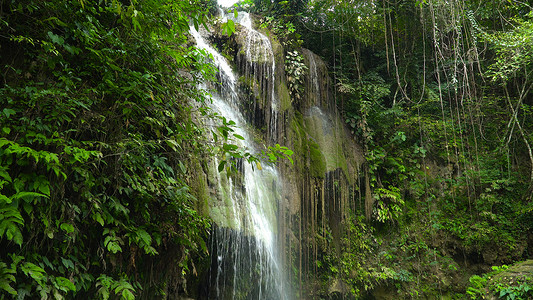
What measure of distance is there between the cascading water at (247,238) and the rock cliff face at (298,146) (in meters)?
0.31

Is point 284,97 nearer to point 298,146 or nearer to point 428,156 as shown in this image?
point 298,146

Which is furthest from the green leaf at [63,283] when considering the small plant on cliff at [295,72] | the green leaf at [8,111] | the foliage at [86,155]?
the small plant on cliff at [295,72]

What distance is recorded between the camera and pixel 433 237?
8.40 m

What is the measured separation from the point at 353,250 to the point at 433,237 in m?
2.32

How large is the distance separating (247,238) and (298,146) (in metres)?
2.92

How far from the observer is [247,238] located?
499 centimetres

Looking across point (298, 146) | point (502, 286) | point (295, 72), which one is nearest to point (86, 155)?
point (298, 146)

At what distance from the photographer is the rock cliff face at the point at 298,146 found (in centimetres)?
659

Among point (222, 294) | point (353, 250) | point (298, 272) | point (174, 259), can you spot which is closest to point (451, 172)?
point (353, 250)

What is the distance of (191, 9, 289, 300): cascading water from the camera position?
15.7 feet

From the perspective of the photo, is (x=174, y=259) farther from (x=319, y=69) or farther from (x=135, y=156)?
(x=319, y=69)

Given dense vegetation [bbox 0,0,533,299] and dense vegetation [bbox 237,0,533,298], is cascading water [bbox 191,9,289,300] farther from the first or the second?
dense vegetation [bbox 237,0,533,298]

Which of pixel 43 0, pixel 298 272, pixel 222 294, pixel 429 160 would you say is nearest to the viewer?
pixel 43 0

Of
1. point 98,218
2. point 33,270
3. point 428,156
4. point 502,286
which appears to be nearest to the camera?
point 33,270
